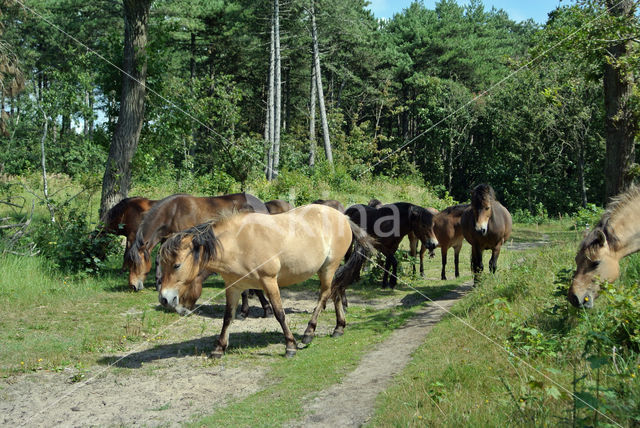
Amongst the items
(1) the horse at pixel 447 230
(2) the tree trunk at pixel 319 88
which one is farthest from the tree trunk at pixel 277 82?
(1) the horse at pixel 447 230

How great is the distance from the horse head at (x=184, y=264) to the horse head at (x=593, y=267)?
4.56 m

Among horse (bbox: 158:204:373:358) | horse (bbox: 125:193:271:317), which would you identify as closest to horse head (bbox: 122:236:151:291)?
horse (bbox: 125:193:271:317)

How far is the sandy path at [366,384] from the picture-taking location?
191 inches

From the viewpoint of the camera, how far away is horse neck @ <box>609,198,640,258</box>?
5.65m

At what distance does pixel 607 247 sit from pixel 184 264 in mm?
5267

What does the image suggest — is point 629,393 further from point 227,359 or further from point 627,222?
point 227,359

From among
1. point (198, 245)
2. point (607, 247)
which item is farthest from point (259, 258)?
point (607, 247)

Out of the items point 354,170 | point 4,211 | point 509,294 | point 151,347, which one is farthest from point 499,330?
point 354,170

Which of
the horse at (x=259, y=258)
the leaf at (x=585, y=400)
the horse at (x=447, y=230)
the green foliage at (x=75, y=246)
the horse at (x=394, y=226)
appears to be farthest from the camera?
the horse at (x=447, y=230)

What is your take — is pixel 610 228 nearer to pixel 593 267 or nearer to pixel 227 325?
pixel 593 267

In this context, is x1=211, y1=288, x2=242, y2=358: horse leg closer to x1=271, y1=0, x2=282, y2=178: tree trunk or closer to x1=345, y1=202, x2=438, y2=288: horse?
x1=345, y1=202, x2=438, y2=288: horse

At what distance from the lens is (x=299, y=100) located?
48.9m

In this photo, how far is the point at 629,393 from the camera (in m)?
3.57

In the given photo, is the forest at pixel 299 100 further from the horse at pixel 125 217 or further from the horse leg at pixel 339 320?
the horse leg at pixel 339 320
